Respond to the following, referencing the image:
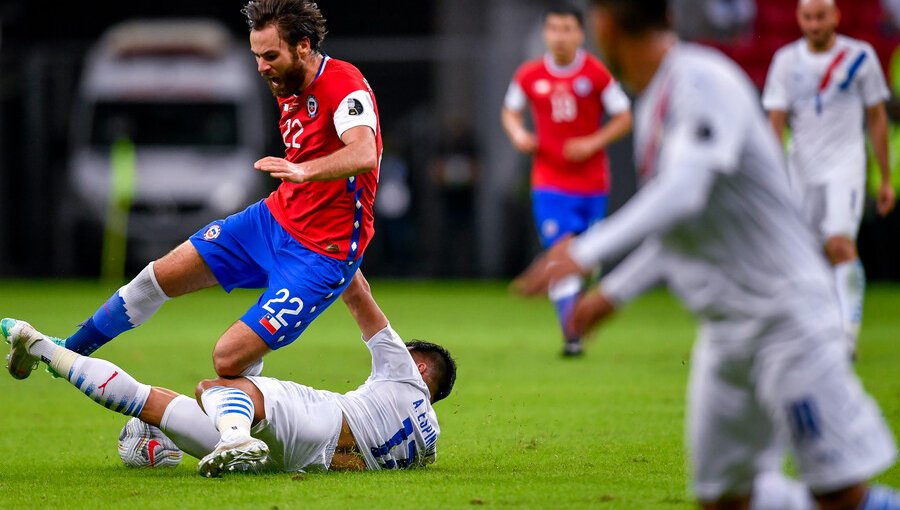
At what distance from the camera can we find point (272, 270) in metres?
7.02

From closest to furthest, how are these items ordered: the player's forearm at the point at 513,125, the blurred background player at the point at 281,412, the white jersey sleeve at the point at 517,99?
the blurred background player at the point at 281,412, the player's forearm at the point at 513,125, the white jersey sleeve at the point at 517,99

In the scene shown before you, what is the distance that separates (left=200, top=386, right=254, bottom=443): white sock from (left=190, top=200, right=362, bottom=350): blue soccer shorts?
37 centimetres

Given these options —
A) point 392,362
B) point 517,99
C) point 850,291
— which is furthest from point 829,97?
point 392,362

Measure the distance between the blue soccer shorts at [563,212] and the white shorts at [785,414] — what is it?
8464 millimetres

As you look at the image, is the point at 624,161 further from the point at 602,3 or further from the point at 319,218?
the point at 602,3

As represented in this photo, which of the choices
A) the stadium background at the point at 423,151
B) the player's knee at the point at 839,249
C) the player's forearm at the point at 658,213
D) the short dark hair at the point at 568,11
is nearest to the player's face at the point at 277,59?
the player's forearm at the point at 658,213

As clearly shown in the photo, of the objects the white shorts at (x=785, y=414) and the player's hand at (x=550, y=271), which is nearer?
the player's hand at (x=550, y=271)

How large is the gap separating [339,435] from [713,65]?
3188 millimetres

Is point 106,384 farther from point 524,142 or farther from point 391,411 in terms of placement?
point 524,142

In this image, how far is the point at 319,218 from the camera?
6.99 meters

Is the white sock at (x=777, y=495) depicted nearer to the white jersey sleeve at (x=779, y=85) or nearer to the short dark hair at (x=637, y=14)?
the short dark hair at (x=637, y=14)

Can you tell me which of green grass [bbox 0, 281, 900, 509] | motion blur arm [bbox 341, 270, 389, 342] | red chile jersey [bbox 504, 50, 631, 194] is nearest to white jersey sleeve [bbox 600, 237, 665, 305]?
green grass [bbox 0, 281, 900, 509]

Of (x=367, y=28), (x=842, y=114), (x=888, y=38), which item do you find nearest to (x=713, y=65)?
(x=842, y=114)

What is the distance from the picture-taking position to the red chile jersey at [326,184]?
6.93 metres
